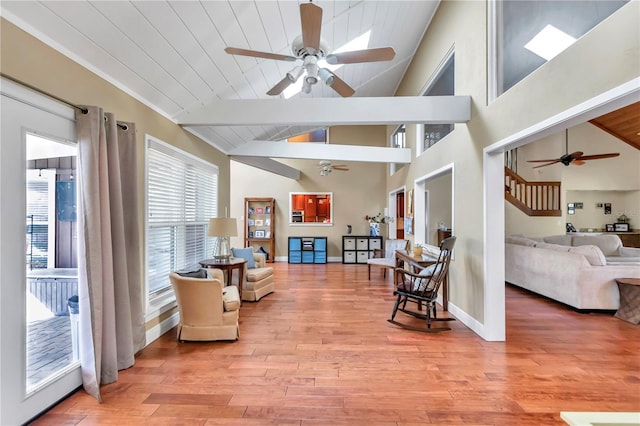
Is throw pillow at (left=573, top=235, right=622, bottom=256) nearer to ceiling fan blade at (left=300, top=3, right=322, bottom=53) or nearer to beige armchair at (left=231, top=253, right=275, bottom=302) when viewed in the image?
beige armchair at (left=231, top=253, right=275, bottom=302)

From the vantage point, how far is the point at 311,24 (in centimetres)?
217

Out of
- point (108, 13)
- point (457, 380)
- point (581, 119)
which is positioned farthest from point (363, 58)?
point (457, 380)

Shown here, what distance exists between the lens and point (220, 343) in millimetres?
3193

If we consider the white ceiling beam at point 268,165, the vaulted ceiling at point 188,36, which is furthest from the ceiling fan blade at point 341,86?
the white ceiling beam at point 268,165

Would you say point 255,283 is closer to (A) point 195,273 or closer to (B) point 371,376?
(A) point 195,273

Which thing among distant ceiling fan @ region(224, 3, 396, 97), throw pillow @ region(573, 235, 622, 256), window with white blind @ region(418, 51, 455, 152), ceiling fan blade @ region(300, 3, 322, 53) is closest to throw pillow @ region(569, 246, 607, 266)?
throw pillow @ region(573, 235, 622, 256)

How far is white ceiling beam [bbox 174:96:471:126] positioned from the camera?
349 cm

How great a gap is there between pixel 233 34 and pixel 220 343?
124 inches

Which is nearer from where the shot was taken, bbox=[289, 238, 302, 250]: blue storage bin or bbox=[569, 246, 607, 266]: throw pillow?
bbox=[569, 246, 607, 266]: throw pillow

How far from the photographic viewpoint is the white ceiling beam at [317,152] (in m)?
5.37

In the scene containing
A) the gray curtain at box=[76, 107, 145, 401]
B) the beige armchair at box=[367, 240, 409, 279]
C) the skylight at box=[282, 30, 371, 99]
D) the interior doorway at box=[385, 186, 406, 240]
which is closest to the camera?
the gray curtain at box=[76, 107, 145, 401]

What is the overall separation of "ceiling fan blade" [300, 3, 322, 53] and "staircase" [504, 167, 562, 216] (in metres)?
6.20

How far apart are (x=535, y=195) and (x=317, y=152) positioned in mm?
5626

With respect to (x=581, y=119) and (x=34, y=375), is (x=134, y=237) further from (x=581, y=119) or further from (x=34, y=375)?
(x=581, y=119)
